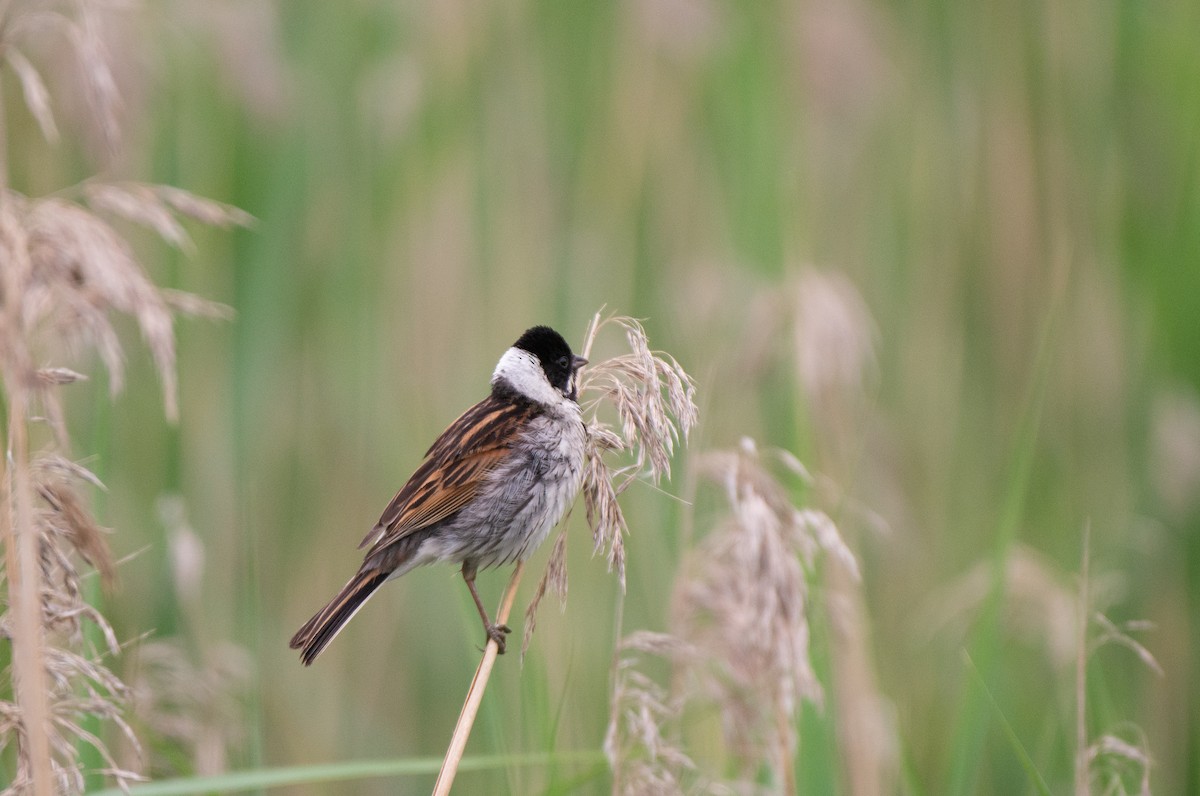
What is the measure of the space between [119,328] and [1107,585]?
3063 millimetres

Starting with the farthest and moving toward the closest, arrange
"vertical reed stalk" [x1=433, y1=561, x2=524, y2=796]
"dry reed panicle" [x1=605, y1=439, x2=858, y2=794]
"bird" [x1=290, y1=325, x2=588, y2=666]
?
1. "bird" [x1=290, y1=325, x2=588, y2=666]
2. "dry reed panicle" [x1=605, y1=439, x2=858, y2=794]
3. "vertical reed stalk" [x1=433, y1=561, x2=524, y2=796]

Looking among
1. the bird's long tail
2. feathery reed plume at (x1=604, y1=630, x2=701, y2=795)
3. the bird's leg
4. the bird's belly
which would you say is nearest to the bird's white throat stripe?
the bird's belly

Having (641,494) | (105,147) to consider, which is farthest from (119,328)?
(105,147)

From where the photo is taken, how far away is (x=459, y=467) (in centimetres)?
296

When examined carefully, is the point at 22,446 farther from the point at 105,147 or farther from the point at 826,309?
the point at 826,309

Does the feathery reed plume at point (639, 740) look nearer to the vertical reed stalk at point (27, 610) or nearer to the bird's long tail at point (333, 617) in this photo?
the bird's long tail at point (333, 617)

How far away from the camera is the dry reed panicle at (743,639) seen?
230 centimetres

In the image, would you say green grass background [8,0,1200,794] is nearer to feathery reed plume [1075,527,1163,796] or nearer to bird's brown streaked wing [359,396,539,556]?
bird's brown streaked wing [359,396,539,556]

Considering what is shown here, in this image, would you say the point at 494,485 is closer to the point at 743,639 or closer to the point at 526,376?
the point at 526,376

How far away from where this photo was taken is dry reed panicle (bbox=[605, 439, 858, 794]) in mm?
2305

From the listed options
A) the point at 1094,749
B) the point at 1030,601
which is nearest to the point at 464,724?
the point at 1094,749

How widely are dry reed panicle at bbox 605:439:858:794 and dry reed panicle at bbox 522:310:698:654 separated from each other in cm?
25

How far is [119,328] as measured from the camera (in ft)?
13.3

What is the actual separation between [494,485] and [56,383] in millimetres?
1214
